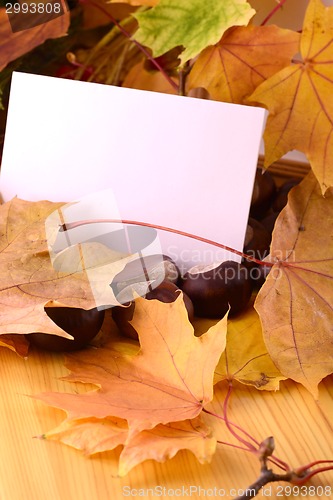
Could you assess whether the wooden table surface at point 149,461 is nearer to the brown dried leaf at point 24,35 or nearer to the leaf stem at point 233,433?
the leaf stem at point 233,433

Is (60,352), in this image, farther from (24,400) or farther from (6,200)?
(6,200)

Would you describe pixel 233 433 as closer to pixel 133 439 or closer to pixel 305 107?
pixel 133 439

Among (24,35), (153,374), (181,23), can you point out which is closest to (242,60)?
(181,23)

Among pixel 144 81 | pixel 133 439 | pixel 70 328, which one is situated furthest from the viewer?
pixel 144 81

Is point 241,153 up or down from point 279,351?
up

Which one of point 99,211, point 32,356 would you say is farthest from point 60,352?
point 99,211

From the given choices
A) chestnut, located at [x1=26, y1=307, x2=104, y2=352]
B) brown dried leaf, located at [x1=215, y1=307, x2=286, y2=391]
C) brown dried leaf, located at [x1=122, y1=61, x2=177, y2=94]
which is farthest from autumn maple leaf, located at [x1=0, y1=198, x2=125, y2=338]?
brown dried leaf, located at [x1=122, y1=61, x2=177, y2=94]

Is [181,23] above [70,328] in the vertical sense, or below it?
above
